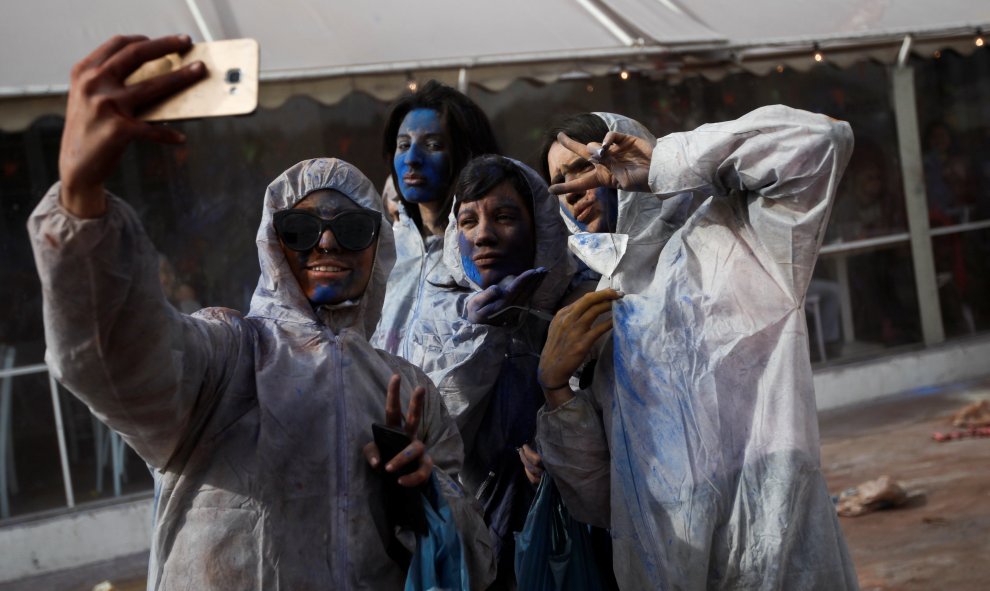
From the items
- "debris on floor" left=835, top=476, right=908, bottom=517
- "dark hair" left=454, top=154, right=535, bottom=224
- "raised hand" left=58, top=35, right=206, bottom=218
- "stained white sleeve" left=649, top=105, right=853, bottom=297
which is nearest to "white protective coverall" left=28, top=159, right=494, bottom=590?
"raised hand" left=58, top=35, right=206, bottom=218

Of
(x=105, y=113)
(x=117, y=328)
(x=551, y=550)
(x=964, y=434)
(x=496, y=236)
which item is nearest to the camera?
(x=105, y=113)

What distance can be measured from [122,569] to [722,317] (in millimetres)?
4896

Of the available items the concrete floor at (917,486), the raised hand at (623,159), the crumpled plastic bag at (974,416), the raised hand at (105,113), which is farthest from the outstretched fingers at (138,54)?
the crumpled plastic bag at (974,416)

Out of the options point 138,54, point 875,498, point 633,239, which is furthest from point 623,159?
point 875,498

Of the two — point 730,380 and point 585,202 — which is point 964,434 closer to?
point 585,202

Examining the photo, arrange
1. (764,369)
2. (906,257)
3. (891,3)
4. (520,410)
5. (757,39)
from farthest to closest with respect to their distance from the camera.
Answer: (906,257), (891,3), (757,39), (520,410), (764,369)

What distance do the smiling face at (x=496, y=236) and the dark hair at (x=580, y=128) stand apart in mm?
256

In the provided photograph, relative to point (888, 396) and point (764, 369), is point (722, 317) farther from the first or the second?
point (888, 396)

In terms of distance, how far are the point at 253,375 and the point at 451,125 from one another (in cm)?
160

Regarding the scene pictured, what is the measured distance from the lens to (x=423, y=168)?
11.1 ft

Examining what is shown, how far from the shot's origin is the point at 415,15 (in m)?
6.70

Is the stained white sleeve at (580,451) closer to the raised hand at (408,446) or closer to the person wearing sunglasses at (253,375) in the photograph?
the person wearing sunglasses at (253,375)

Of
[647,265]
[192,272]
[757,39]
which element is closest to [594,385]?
[647,265]

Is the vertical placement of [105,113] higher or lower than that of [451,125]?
lower
